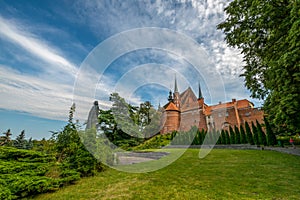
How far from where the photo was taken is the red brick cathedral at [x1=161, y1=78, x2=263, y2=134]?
28203 mm

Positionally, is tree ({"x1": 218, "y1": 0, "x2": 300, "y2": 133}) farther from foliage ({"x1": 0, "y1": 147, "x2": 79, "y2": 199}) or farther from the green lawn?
foliage ({"x1": 0, "y1": 147, "x2": 79, "y2": 199})

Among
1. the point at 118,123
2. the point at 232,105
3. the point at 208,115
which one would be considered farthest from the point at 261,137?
the point at 208,115

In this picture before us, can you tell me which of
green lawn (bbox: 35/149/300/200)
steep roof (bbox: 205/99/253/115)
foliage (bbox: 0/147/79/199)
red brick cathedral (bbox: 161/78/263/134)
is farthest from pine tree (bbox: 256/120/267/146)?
foliage (bbox: 0/147/79/199)

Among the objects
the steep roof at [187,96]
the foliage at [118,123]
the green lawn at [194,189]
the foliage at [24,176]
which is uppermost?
the steep roof at [187,96]

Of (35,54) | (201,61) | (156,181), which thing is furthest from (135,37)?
(156,181)

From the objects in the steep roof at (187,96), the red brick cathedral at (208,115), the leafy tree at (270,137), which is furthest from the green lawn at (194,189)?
the steep roof at (187,96)

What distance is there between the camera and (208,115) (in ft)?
100

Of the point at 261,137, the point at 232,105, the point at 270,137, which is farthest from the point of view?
the point at 232,105

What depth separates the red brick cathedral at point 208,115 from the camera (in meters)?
28.2

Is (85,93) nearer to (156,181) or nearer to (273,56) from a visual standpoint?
(156,181)

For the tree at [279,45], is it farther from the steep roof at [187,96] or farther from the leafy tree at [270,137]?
the steep roof at [187,96]

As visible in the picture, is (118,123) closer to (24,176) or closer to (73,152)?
(73,152)

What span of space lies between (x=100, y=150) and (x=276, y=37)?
7437 millimetres

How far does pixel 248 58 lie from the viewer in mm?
7828
